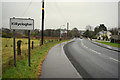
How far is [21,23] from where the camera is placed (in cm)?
611

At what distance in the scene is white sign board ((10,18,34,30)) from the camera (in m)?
5.97

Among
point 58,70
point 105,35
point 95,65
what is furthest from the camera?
point 105,35

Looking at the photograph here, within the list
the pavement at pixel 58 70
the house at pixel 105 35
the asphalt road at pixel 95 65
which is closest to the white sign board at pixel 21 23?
the pavement at pixel 58 70

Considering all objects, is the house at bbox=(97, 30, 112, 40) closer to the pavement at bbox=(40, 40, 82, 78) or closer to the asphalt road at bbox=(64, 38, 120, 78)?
the asphalt road at bbox=(64, 38, 120, 78)

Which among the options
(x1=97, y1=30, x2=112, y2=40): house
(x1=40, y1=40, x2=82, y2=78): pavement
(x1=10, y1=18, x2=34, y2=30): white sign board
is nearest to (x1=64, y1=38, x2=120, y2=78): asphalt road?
(x1=40, y1=40, x2=82, y2=78): pavement

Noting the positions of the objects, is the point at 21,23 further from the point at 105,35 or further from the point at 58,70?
the point at 105,35

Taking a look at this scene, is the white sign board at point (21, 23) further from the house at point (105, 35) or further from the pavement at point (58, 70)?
the house at point (105, 35)

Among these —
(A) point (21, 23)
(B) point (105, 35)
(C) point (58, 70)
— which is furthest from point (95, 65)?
(B) point (105, 35)

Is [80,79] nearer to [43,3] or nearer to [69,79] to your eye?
[69,79]

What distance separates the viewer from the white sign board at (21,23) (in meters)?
5.97

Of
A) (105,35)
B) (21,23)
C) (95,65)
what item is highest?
(105,35)

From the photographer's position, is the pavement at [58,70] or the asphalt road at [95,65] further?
the asphalt road at [95,65]

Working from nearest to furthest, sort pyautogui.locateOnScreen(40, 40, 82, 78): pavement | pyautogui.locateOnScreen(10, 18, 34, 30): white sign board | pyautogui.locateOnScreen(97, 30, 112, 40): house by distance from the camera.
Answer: pyautogui.locateOnScreen(40, 40, 82, 78): pavement, pyautogui.locateOnScreen(10, 18, 34, 30): white sign board, pyautogui.locateOnScreen(97, 30, 112, 40): house

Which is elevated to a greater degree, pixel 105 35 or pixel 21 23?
pixel 105 35
